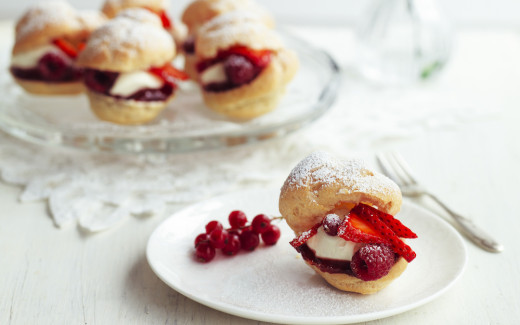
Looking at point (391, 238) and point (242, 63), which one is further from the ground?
point (391, 238)

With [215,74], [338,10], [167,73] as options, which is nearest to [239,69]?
[215,74]

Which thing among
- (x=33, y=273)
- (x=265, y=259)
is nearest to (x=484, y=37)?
(x=265, y=259)

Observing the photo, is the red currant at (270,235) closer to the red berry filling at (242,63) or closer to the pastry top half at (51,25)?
the red berry filling at (242,63)

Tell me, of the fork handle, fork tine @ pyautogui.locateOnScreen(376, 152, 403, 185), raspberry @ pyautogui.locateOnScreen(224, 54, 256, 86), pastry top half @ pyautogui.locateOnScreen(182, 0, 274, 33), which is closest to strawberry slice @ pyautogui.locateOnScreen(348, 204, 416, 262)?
the fork handle

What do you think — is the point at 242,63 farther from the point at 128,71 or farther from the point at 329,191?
the point at 329,191

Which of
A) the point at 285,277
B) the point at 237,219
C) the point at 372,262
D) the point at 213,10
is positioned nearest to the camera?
the point at 372,262

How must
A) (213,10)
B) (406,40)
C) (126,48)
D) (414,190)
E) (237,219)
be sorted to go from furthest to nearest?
(406,40), (213,10), (126,48), (414,190), (237,219)

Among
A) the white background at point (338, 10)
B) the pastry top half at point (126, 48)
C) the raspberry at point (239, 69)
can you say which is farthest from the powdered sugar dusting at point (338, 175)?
the white background at point (338, 10)

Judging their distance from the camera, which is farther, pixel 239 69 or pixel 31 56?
pixel 31 56
